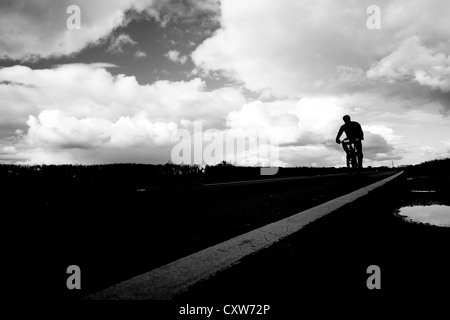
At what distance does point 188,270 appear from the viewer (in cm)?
165

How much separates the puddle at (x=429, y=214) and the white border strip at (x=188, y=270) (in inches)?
58.1

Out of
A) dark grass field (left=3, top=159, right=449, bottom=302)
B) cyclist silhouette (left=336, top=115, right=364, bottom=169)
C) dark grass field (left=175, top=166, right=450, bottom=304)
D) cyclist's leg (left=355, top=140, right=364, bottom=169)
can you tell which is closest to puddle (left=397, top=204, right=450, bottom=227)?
dark grass field (left=3, top=159, right=449, bottom=302)

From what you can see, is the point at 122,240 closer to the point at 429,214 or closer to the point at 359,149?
the point at 429,214

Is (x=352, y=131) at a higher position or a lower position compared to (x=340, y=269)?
higher

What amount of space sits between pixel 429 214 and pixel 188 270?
10.2ft

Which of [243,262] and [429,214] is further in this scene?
[429,214]

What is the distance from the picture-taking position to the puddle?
3.01 m

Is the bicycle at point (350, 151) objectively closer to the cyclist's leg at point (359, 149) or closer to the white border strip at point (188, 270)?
the cyclist's leg at point (359, 149)

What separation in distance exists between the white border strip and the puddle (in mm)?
1476

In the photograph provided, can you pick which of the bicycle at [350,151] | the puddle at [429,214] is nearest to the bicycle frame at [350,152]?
the bicycle at [350,151]

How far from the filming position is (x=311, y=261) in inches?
71.4

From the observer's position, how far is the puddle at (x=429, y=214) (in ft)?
9.86

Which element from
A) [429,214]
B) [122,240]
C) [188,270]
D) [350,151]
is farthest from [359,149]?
[188,270]
